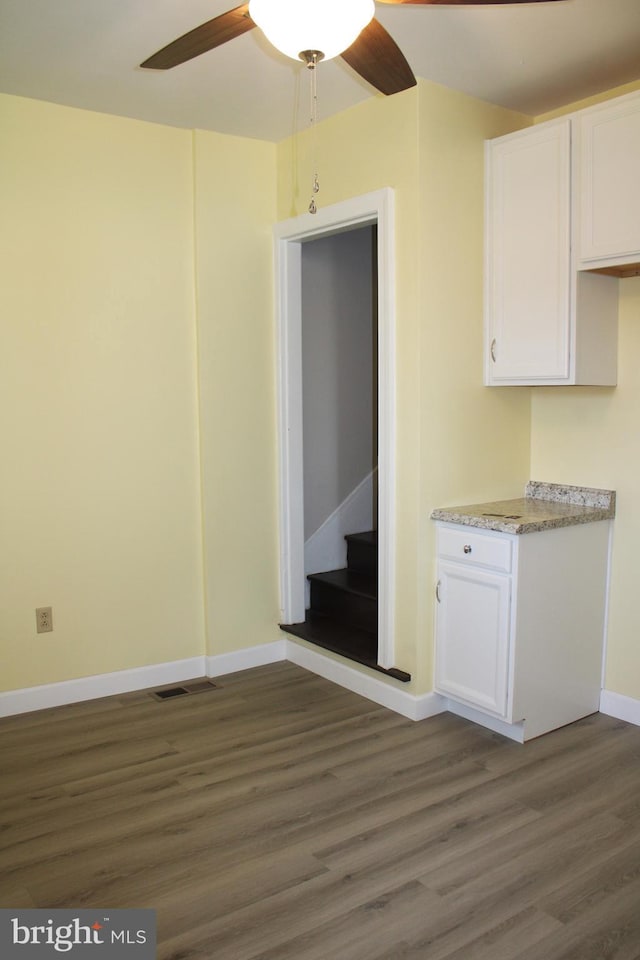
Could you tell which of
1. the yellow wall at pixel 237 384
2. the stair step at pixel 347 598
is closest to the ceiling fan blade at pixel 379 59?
the yellow wall at pixel 237 384

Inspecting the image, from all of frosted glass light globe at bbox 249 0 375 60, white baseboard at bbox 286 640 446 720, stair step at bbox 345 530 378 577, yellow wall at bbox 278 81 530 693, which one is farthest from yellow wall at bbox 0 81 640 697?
frosted glass light globe at bbox 249 0 375 60

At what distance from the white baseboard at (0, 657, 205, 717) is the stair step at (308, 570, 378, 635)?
2.44ft

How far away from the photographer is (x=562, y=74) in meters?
2.93

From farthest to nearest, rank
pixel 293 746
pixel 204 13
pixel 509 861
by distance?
1. pixel 293 746
2. pixel 204 13
3. pixel 509 861

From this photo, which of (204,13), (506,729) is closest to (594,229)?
(204,13)

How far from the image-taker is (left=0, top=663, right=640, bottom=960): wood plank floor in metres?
2.02

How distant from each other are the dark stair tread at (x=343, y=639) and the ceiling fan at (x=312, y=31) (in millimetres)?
2273

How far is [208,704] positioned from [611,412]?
84.4 inches

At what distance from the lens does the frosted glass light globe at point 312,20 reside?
168 cm

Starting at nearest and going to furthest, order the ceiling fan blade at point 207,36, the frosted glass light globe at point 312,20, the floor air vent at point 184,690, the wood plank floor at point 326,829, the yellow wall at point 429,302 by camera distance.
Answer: the frosted glass light globe at point 312,20 < the ceiling fan blade at point 207,36 < the wood plank floor at point 326,829 < the yellow wall at point 429,302 < the floor air vent at point 184,690

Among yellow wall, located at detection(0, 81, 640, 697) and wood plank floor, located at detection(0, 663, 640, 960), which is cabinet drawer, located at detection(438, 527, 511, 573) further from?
wood plank floor, located at detection(0, 663, 640, 960)

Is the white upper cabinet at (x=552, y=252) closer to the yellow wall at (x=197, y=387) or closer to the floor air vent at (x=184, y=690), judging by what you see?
the yellow wall at (x=197, y=387)

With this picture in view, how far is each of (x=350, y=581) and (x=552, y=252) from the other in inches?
77.1

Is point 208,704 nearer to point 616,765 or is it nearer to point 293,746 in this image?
point 293,746
